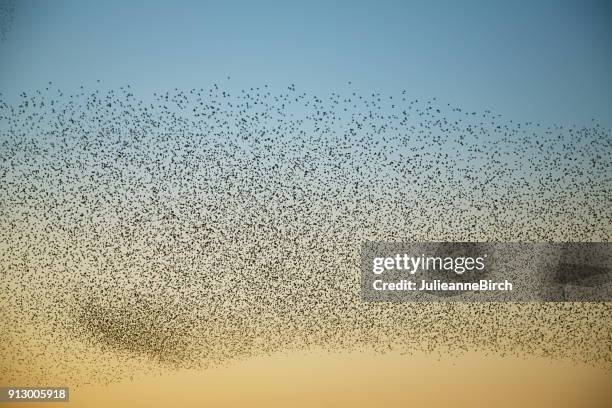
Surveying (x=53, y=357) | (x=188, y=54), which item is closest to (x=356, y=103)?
(x=188, y=54)

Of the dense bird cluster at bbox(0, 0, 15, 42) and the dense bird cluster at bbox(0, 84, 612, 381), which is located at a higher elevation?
the dense bird cluster at bbox(0, 0, 15, 42)

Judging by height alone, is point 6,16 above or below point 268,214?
above

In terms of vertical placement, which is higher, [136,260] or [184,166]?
[184,166]

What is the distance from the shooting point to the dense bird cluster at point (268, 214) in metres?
2.32

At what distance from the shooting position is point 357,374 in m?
2.33

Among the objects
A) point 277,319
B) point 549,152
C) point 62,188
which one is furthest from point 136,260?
point 549,152

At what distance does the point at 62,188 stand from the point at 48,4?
0.71 meters

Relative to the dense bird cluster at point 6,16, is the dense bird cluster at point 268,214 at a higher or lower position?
lower

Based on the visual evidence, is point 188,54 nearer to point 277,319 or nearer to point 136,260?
point 136,260

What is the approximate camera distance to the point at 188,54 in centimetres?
234

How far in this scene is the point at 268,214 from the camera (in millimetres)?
2334

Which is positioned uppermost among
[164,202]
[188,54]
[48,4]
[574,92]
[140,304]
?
[48,4]

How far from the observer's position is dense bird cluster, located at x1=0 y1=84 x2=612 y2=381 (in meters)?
2.32

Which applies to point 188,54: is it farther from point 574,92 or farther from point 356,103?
point 574,92
